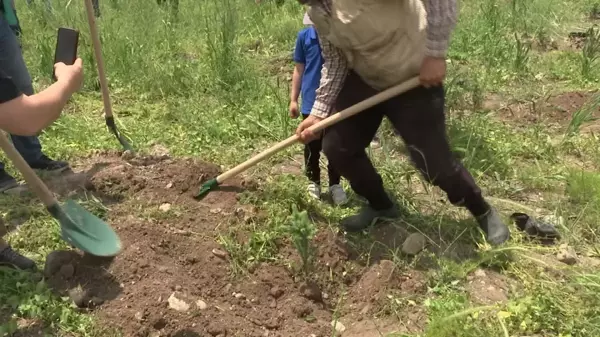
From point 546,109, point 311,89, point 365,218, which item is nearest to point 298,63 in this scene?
point 311,89

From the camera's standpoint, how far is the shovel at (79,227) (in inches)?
96.2

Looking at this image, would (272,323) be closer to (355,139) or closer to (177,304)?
(177,304)

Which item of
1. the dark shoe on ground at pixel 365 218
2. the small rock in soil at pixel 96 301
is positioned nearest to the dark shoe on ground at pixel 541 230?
the dark shoe on ground at pixel 365 218

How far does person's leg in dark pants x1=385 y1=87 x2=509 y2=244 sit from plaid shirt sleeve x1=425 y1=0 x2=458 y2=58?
20 cm

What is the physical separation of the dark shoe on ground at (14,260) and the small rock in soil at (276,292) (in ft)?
3.43

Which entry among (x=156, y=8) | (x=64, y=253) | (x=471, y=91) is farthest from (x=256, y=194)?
(x=156, y=8)

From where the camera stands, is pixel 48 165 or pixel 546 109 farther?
pixel 546 109

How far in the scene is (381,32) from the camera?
250 centimetres

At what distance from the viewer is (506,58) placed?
5.30 meters

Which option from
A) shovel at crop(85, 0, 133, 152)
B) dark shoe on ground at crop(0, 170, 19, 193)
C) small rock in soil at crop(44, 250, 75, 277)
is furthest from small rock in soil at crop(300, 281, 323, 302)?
dark shoe on ground at crop(0, 170, 19, 193)

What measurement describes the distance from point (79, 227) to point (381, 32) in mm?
1503

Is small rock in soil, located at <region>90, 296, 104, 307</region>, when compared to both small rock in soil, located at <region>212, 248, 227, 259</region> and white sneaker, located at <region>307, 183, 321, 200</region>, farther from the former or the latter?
white sneaker, located at <region>307, 183, 321, 200</region>

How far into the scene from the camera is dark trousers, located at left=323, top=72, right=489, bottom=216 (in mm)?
2590

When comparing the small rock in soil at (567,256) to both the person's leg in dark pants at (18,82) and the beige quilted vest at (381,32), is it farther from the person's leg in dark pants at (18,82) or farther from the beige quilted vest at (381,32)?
the person's leg in dark pants at (18,82)
